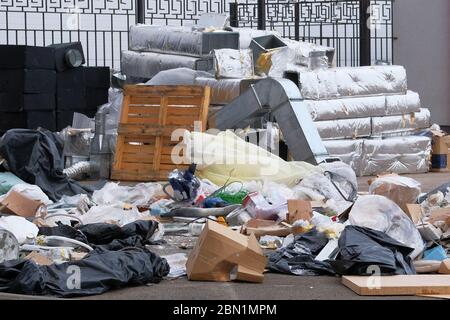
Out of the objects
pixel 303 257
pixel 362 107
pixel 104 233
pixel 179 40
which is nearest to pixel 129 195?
pixel 104 233

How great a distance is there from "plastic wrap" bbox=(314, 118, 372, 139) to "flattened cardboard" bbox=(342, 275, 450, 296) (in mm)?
8123

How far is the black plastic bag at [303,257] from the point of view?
23.3ft

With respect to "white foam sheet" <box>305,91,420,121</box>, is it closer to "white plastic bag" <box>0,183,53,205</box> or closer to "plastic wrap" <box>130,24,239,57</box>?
"plastic wrap" <box>130,24,239,57</box>

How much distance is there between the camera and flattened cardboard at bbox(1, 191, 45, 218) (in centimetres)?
967

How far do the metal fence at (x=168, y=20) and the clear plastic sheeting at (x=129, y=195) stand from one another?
341 inches

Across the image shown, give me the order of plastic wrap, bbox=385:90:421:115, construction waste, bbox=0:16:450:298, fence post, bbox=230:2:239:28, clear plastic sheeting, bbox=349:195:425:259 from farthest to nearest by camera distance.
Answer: fence post, bbox=230:2:239:28 < plastic wrap, bbox=385:90:421:115 < clear plastic sheeting, bbox=349:195:425:259 < construction waste, bbox=0:16:450:298

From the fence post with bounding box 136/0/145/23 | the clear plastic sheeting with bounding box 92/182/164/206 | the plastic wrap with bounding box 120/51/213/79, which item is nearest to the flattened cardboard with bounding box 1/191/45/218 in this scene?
the clear plastic sheeting with bounding box 92/182/164/206

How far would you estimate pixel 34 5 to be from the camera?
20.7m

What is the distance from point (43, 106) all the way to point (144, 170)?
3.25 metres

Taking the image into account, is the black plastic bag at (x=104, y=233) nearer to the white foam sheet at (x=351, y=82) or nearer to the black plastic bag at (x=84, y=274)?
the black plastic bag at (x=84, y=274)

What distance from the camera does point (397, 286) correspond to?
6.29 meters

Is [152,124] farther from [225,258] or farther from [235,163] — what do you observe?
[225,258]
